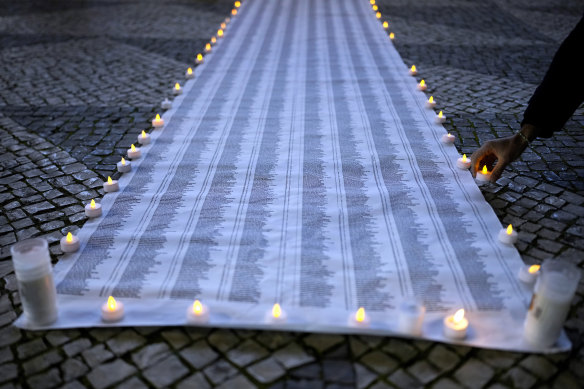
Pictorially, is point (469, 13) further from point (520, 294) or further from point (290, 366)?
point (290, 366)

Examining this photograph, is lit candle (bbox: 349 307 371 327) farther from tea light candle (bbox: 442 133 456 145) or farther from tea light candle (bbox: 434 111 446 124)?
tea light candle (bbox: 434 111 446 124)

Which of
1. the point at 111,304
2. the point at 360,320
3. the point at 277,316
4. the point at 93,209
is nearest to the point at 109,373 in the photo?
the point at 111,304

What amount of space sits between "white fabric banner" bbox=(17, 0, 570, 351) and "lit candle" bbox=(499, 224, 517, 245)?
5 cm

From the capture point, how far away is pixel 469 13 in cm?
984

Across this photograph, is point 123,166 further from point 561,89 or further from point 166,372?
point 561,89

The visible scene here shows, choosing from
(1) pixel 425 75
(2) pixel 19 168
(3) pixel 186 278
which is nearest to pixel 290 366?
(3) pixel 186 278

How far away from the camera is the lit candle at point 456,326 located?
2496 millimetres

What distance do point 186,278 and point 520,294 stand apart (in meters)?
1.84

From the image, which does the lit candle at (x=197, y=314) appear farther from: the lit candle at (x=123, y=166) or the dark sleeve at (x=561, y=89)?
the dark sleeve at (x=561, y=89)

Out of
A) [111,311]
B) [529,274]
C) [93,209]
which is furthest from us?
[93,209]

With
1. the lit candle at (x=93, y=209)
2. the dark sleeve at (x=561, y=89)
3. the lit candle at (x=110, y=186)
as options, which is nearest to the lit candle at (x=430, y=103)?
the dark sleeve at (x=561, y=89)

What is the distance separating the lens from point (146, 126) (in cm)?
519

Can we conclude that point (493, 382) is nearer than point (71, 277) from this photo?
Yes

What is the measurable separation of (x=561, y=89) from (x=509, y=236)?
1100 millimetres
